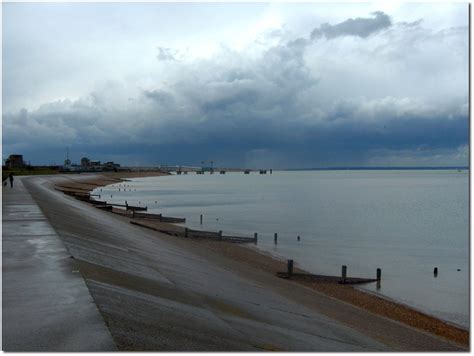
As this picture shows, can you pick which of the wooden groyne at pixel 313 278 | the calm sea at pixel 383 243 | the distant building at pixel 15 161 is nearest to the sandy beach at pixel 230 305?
the wooden groyne at pixel 313 278

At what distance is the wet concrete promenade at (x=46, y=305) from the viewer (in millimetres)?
7004

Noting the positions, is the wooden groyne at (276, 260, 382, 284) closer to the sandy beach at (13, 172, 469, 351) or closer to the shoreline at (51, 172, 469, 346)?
the shoreline at (51, 172, 469, 346)

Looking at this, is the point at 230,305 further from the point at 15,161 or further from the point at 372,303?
the point at 15,161

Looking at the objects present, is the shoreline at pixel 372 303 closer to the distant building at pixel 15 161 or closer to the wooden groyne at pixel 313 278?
the wooden groyne at pixel 313 278

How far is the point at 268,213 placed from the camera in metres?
65.0

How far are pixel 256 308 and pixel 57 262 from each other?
5.44 m

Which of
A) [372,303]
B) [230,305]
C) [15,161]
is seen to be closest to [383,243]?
[372,303]

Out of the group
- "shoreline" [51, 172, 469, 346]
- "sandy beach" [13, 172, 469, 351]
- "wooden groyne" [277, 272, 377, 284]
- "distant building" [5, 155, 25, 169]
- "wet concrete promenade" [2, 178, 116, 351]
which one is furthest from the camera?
"distant building" [5, 155, 25, 169]

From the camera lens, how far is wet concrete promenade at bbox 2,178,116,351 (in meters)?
7.00

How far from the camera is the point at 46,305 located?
8.80 meters

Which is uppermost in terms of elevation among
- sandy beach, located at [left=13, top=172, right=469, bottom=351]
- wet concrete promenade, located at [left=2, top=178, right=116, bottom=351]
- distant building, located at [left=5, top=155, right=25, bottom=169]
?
distant building, located at [left=5, top=155, right=25, bottom=169]

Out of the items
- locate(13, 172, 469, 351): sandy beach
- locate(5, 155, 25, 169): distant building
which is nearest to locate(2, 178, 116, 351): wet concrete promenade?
locate(13, 172, 469, 351): sandy beach

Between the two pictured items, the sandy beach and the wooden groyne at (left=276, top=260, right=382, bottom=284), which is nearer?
the sandy beach

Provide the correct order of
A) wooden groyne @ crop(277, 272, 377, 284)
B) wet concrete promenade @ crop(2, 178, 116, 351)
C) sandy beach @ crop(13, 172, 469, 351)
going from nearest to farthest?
wet concrete promenade @ crop(2, 178, 116, 351), sandy beach @ crop(13, 172, 469, 351), wooden groyne @ crop(277, 272, 377, 284)
